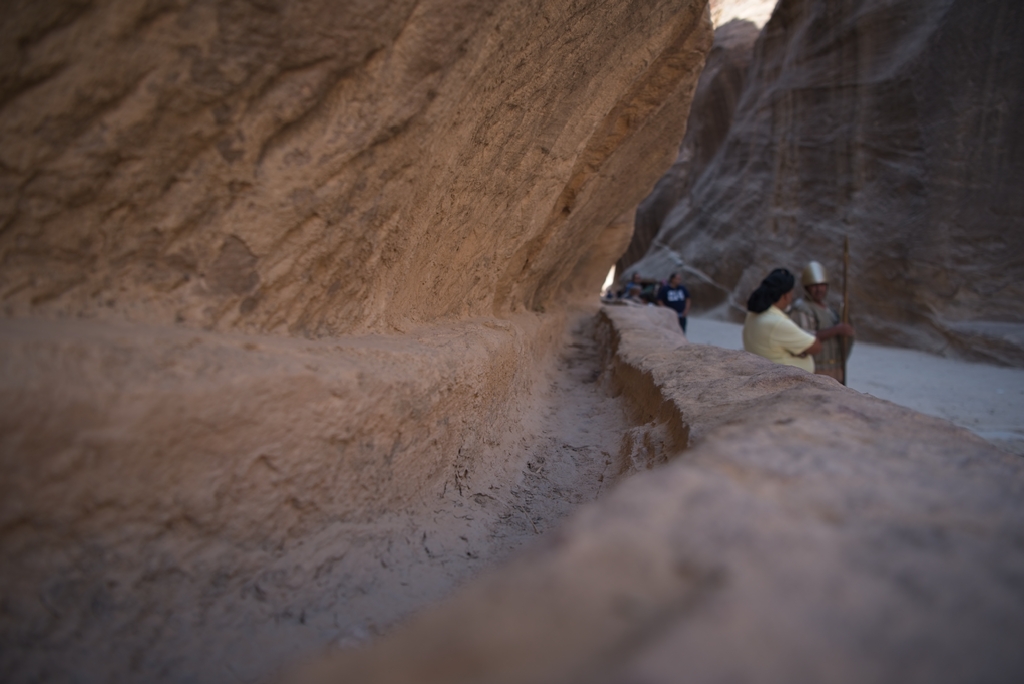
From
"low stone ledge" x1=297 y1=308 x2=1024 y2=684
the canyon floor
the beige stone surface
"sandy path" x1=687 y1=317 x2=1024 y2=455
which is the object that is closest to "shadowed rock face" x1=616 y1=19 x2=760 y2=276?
the beige stone surface

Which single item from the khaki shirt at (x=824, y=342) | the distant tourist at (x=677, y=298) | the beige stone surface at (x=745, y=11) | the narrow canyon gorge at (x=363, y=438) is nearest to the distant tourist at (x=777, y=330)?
the khaki shirt at (x=824, y=342)

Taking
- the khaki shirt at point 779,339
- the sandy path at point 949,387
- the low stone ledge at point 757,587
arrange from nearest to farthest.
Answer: the low stone ledge at point 757,587 → the khaki shirt at point 779,339 → the sandy path at point 949,387

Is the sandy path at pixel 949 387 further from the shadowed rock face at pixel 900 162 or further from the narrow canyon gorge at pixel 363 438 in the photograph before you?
the narrow canyon gorge at pixel 363 438

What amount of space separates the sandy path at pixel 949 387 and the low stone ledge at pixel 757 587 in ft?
12.6

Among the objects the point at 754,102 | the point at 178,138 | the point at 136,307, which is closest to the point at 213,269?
the point at 136,307

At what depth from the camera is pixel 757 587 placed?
633 millimetres

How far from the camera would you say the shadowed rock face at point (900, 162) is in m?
7.80

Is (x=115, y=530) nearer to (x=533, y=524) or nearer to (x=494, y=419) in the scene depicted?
(x=533, y=524)

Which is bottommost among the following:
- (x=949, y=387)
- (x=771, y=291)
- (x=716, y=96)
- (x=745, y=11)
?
(x=949, y=387)

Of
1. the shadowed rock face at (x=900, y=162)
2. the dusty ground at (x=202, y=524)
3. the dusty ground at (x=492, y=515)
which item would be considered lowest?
the dusty ground at (x=492, y=515)

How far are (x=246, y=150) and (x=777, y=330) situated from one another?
10.1ft

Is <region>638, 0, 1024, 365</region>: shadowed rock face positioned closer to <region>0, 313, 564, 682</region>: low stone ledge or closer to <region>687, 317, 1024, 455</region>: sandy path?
<region>687, 317, 1024, 455</region>: sandy path

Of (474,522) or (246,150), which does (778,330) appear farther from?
(246,150)

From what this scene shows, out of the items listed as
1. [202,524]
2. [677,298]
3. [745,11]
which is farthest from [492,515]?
[745,11]
